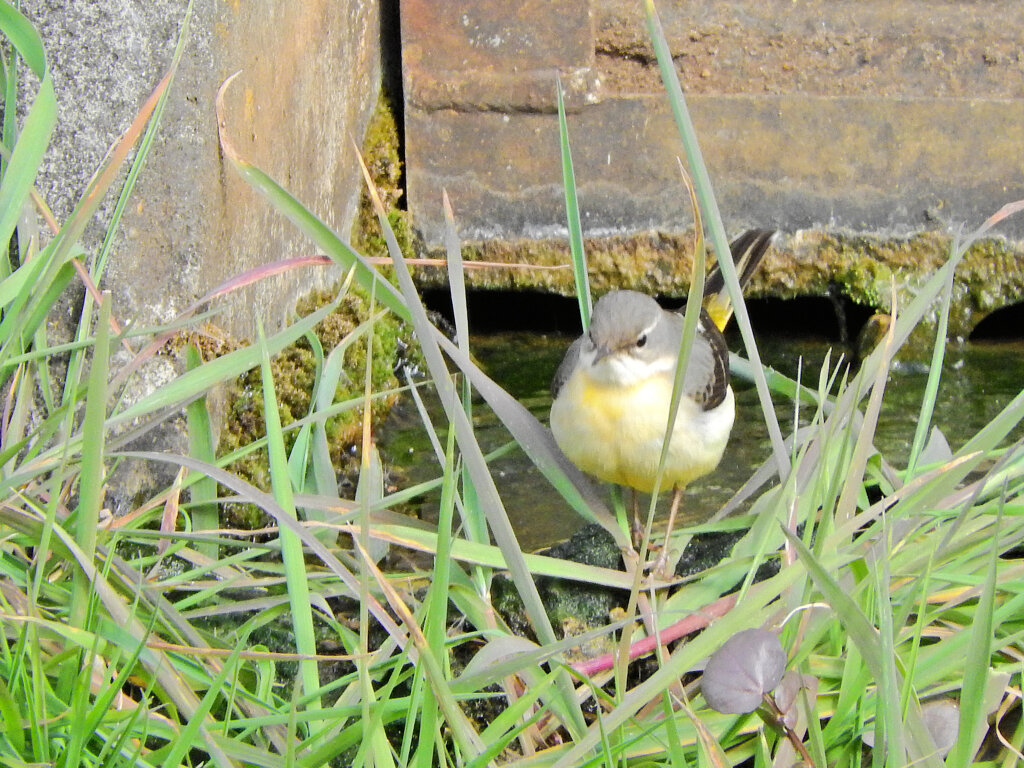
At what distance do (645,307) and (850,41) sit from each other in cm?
319

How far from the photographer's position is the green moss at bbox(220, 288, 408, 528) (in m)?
3.34

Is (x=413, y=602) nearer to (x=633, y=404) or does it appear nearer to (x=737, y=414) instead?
(x=633, y=404)

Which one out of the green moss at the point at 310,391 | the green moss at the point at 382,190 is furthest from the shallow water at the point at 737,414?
the green moss at the point at 382,190

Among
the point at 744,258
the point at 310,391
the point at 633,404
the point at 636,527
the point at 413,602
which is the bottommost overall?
→ the point at 636,527

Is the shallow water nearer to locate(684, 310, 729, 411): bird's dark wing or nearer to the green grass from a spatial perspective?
locate(684, 310, 729, 411): bird's dark wing

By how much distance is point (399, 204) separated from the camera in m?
5.34

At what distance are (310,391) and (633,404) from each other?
133 cm

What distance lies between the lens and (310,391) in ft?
12.5

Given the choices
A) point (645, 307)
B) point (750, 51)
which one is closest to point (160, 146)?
point (645, 307)

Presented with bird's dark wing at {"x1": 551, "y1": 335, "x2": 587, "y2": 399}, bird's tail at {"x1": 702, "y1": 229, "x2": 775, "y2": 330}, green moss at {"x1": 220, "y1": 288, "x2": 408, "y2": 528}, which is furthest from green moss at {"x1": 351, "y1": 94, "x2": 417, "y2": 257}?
bird's dark wing at {"x1": 551, "y1": 335, "x2": 587, "y2": 399}

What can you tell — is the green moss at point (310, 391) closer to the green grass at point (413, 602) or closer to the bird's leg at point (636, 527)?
the green grass at point (413, 602)

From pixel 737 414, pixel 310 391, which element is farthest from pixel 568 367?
pixel 737 414

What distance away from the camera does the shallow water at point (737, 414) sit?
3602 mm

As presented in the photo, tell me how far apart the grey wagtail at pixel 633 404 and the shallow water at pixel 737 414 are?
429 millimetres
